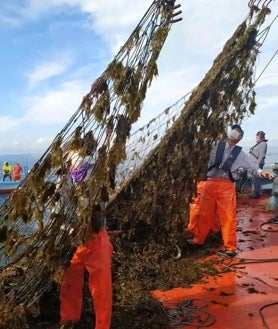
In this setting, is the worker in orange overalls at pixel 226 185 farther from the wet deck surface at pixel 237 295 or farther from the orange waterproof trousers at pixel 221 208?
the wet deck surface at pixel 237 295

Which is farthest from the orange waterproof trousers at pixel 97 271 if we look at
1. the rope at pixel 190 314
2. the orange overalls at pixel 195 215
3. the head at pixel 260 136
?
the head at pixel 260 136

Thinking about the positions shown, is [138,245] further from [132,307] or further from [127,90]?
[127,90]

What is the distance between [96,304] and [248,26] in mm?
5341

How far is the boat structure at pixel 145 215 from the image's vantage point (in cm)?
346

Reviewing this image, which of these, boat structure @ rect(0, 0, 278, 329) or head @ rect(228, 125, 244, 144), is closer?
boat structure @ rect(0, 0, 278, 329)

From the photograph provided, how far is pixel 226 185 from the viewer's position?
5988mm

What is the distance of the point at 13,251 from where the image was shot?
3508mm

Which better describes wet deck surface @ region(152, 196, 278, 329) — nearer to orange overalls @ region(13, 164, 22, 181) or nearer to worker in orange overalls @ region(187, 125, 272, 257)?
worker in orange overalls @ region(187, 125, 272, 257)

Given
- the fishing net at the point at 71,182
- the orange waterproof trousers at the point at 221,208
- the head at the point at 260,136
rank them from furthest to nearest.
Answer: the head at the point at 260,136
the orange waterproof trousers at the point at 221,208
the fishing net at the point at 71,182

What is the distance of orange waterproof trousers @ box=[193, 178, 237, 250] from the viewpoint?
5.93m

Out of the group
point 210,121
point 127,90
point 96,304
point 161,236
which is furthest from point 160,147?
point 96,304

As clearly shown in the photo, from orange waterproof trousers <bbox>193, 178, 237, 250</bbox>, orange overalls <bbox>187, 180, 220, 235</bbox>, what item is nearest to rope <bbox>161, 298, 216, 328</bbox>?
orange waterproof trousers <bbox>193, 178, 237, 250</bbox>

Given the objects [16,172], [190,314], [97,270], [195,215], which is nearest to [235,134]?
[195,215]

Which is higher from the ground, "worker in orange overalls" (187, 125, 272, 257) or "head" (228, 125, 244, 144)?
"head" (228, 125, 244, 144)
